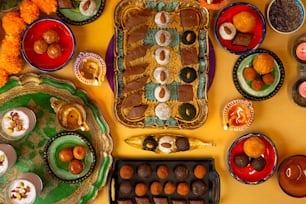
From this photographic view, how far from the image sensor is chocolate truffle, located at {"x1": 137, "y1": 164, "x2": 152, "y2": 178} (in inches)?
105

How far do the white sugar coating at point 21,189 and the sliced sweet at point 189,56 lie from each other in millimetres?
1151

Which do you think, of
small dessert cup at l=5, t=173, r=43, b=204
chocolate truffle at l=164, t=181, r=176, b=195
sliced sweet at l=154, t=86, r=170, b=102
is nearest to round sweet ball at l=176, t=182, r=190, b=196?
chocolate truffle at l=164, t=181, r=176, b=195

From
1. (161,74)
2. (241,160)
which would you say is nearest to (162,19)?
(161,74)

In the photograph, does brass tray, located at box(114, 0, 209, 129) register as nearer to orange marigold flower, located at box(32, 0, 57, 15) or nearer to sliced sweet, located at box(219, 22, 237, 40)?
sliced sweet, located at box(219, 22, 237, 40)

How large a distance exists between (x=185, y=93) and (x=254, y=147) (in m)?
0.52

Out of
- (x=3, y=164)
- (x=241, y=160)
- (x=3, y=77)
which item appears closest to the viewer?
(x=3, y=164)

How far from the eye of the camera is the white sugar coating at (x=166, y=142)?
106 inches

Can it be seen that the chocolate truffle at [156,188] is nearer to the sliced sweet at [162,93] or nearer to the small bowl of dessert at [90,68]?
the sliced sweet at [162,93]

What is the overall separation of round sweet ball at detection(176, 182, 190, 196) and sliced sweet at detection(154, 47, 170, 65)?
74 cm

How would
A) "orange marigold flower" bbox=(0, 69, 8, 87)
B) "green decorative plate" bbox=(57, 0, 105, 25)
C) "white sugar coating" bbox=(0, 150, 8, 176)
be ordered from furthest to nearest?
"green decorative plate" bbox=(57, 0, 105, 25)
"orange marigold flower" bbox=(0, 69, 8, 87)
"white sugar coating" bbox=(0, 150, 8, 176)

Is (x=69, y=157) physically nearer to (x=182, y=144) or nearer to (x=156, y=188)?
(x=156, y=188)

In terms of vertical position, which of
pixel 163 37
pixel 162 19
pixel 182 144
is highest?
pixel 162 19

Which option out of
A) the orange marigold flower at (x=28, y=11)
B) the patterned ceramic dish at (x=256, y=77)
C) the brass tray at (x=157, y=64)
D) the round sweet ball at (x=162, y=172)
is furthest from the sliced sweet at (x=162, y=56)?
the orange marigold flower at (x=28, y=11)

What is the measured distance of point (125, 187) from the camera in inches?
105
